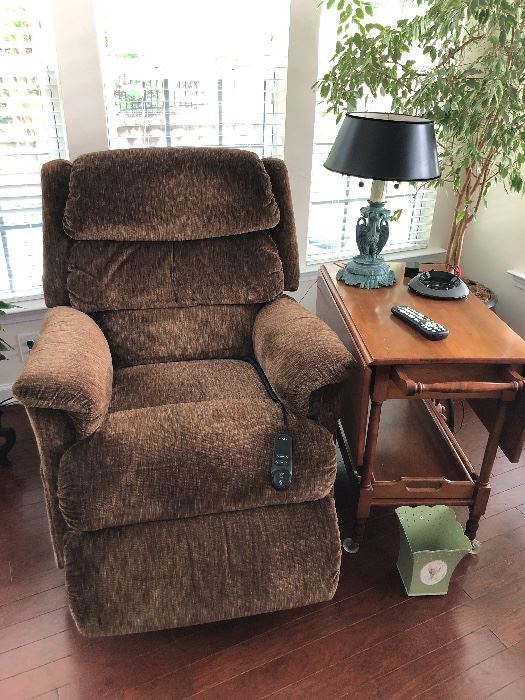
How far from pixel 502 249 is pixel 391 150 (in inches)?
49.0

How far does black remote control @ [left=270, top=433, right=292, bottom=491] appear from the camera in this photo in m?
1.31

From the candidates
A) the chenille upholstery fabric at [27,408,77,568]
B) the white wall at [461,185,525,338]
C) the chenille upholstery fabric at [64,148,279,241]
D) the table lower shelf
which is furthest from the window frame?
the chenille upholstery fabric at [27,408,77,568]

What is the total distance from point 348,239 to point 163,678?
1971mm

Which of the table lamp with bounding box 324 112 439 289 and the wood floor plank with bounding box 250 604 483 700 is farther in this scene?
the table lamp with bounding box 324 112 439 289

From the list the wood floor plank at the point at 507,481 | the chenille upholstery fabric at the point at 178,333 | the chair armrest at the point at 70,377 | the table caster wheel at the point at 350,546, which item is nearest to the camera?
the chair armrest at the point at 70,377

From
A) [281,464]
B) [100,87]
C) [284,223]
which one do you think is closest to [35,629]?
[281,464]

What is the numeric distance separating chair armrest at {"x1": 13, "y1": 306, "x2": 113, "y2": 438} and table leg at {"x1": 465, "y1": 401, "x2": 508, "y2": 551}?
1.02m

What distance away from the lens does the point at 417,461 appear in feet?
5.47

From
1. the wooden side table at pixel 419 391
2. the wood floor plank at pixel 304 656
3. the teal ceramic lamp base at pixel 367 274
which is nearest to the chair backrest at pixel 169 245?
the teal ceramic lamp base at pixel 367 274

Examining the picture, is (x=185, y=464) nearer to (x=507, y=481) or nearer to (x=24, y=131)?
(x=507, y=481)

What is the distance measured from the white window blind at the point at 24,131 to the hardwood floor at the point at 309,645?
1.02m

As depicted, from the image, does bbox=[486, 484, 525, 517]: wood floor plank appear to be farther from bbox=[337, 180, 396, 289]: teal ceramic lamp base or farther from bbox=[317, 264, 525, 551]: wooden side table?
bbox=[337, 180, 396, 289]: teal ceramic lamp base

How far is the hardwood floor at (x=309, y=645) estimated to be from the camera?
4.19 feet

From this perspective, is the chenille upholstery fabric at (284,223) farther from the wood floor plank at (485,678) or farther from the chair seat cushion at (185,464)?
the wood floor plank at (485,678)
